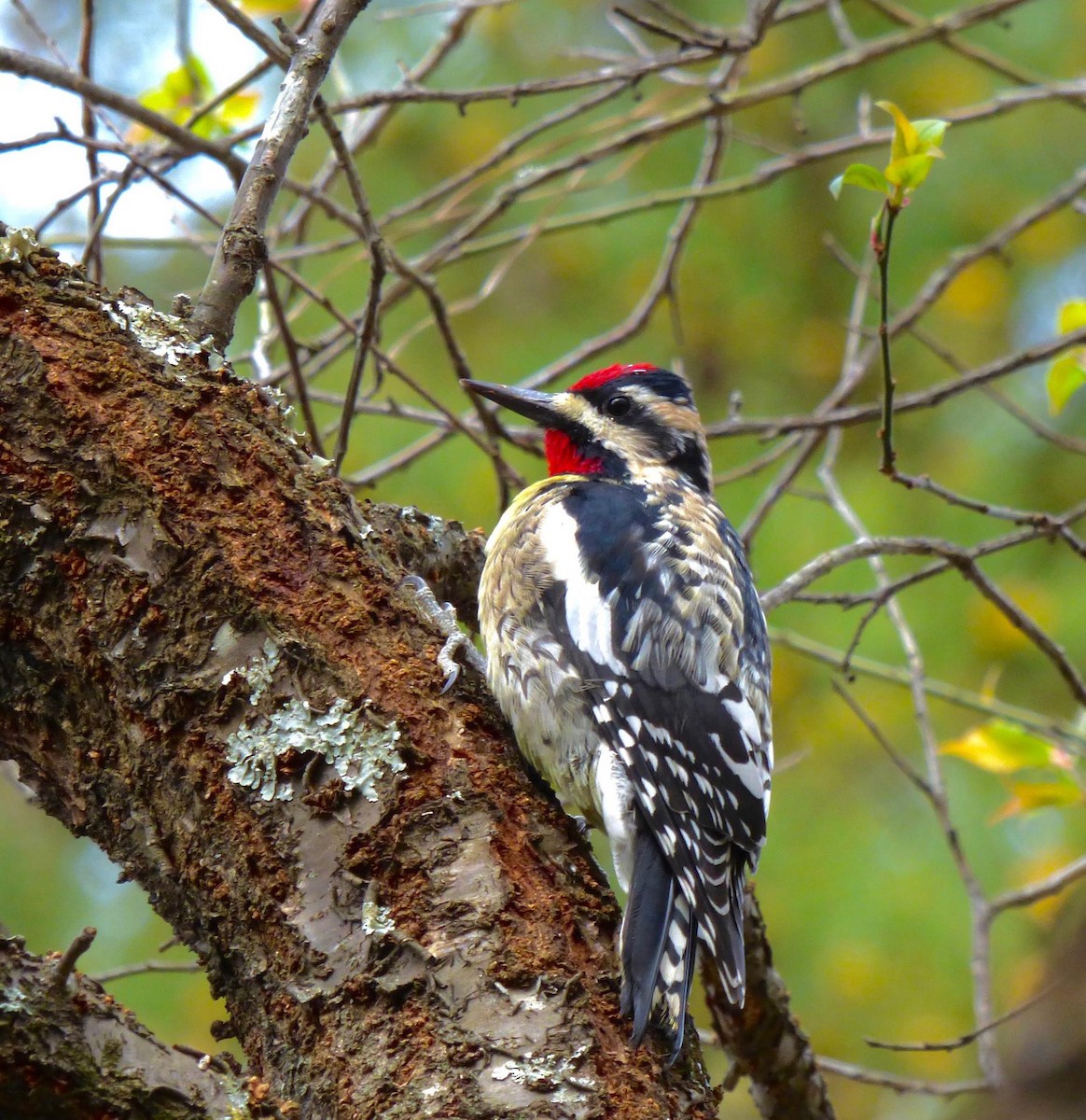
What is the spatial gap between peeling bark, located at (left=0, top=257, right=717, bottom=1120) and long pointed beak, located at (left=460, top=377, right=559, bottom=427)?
110 centimetres

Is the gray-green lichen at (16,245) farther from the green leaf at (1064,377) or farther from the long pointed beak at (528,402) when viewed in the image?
the green leaf at (1064,377)

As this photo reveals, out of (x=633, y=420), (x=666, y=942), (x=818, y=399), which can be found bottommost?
(x=666, y=942)

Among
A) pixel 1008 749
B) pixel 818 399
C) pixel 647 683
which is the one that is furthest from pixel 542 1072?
pixel 818 399

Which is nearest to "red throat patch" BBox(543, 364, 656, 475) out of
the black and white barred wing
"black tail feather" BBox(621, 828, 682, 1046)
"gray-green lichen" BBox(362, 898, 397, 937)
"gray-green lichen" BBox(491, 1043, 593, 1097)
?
the black and white barred wing

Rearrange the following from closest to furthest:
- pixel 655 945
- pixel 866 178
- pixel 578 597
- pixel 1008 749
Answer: pixel 655 945 < pixel 866 178 < pixel 578 597 < pixel 1008 749

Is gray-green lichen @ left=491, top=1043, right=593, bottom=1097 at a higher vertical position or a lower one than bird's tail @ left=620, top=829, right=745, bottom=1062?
lower

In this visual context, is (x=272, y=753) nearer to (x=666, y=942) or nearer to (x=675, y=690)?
(x=666, y=942)

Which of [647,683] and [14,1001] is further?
[647,683]

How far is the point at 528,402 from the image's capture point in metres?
3.11

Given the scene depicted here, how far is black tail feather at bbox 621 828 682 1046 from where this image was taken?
5.33ft

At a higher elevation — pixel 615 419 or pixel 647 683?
pixel 615 419

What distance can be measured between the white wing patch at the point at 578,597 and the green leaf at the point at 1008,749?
3.04 feet

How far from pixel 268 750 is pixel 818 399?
15.9 feet

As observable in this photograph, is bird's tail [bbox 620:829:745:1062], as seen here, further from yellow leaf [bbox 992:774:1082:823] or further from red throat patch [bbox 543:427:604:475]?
red throat patch [bbox 543:427:604:475]
